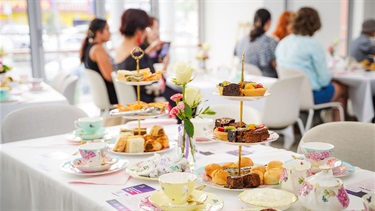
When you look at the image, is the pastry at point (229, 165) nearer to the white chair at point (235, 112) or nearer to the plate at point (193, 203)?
the plate at point (193, 203)

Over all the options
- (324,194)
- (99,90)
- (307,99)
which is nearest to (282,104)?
(307,99)

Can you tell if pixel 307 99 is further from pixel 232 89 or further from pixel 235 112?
pixel 232 89

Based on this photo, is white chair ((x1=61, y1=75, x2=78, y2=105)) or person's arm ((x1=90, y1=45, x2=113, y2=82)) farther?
person's arm ((x1=90, y1=45, x2=113, y2=82))

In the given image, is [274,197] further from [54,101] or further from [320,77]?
[320,77]

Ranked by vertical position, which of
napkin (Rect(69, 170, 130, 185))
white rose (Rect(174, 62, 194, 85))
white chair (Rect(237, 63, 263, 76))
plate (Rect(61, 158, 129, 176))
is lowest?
white chair (Rect(237, 63, 263, 76))

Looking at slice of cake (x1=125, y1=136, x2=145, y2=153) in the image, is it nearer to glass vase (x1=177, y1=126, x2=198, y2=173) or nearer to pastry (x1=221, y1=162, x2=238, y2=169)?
glass vase (x1=177, y1=126, x2=198, y2=173)

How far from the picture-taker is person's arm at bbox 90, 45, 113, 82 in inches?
182

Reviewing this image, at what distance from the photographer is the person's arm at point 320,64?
4.44 metres

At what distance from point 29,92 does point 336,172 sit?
8.93 ft

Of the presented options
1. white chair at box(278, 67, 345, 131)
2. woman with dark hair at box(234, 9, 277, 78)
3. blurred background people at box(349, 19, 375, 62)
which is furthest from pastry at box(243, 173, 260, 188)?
blurred background people at box(349, 19, 375, 62)

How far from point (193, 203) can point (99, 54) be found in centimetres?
353

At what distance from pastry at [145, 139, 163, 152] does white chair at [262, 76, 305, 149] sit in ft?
6.58

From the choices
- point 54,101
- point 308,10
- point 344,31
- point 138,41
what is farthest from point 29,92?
point 344,31

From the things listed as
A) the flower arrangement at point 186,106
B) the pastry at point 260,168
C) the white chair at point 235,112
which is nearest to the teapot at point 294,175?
the pastry at point 260,168
